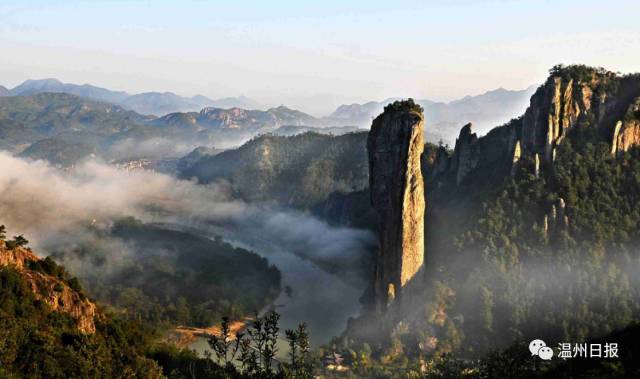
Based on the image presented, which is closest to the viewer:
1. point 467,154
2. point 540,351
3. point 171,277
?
point 540,351

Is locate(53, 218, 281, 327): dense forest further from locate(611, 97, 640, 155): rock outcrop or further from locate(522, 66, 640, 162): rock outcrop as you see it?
locate(611, 97, 640, 155): rock outcrop

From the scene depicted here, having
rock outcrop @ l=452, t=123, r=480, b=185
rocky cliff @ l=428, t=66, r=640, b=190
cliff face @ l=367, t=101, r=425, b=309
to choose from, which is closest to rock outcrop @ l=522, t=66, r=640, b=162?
rocky cliff @ l=428, t=66, r=640, b=190

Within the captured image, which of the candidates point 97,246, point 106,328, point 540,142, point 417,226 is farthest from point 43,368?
point 97,246

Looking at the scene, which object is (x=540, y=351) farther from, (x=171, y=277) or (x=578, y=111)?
(x=171, y=277)

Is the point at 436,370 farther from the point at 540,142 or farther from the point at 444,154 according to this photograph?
the point at 444,154

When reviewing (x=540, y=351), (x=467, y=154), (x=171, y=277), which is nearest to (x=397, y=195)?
(x=540, y=351)

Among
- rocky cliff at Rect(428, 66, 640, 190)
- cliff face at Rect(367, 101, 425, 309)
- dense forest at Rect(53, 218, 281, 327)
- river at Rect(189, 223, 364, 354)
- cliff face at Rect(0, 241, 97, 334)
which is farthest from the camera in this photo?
dense forest at Rect(53, 218, 281, 327)
